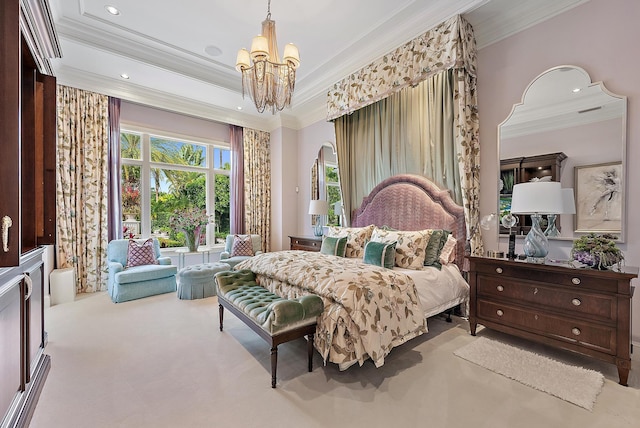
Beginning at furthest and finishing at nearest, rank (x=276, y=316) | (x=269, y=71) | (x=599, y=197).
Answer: (x=269, y=71) < (x=599, y=197) < (x=276, y=316)

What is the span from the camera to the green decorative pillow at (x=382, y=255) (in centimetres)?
295

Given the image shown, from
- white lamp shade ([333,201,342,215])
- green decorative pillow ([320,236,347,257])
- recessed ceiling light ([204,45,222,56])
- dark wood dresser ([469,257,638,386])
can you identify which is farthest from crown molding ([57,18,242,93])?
Answer: dark wood dresser ([469,257,638,386])

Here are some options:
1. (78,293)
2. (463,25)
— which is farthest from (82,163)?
(463,25)

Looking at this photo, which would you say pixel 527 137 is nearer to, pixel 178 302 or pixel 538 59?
pixel 538 59

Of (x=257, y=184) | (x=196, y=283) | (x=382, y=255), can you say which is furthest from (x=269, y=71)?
(x=257, y=184)

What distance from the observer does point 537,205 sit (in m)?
2.38

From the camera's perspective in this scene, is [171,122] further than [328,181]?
No

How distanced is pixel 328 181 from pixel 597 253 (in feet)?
12.8

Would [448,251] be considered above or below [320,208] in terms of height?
below

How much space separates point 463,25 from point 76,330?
5.25 m

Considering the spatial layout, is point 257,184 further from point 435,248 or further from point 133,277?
point 435,248

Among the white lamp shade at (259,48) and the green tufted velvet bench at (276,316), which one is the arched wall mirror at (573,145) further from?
the white lamp shade at (259,48)

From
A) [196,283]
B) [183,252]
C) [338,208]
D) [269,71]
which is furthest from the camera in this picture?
[338,208]

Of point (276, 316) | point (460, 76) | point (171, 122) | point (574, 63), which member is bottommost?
point (276, 316)
